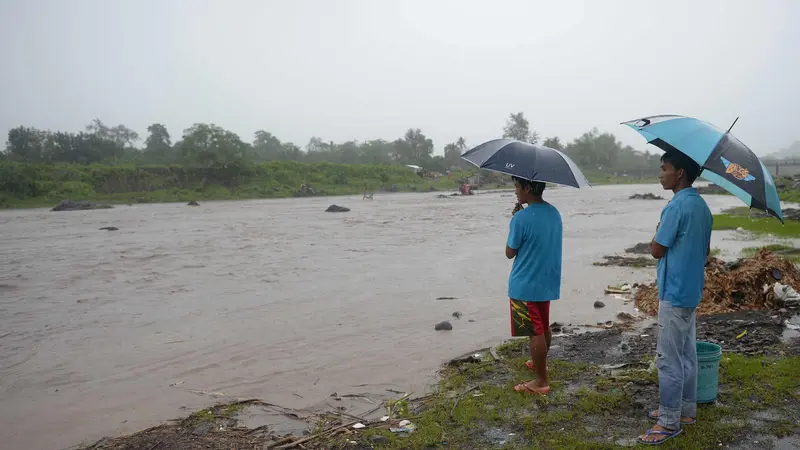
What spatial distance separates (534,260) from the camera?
4262 mm

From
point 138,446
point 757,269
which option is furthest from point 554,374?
point 757,269

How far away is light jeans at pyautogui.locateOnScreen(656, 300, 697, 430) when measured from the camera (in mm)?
3566

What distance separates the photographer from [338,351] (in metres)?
Answer: 6.57

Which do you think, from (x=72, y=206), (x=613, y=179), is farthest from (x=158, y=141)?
(x=613, y=179)

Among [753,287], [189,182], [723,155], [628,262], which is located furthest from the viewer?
[189,182]

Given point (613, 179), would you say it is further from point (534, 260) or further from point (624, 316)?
point (534, 260)

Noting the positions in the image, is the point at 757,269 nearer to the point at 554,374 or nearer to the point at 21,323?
the point at 554,374

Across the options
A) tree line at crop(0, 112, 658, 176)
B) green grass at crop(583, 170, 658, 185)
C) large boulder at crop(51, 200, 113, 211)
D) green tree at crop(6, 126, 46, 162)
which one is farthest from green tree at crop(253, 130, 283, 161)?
large boulder at crop(51, 200, 113, 211)

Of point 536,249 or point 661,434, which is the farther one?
point 536,249

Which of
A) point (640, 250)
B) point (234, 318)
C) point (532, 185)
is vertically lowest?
point (234, 318)

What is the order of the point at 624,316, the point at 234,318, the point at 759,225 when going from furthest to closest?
the point at 759,225 → the point at 234,318 → the point at 624,316

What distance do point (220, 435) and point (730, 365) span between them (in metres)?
4.41

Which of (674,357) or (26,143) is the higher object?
(26,143)

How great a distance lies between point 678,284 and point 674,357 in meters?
0.51
